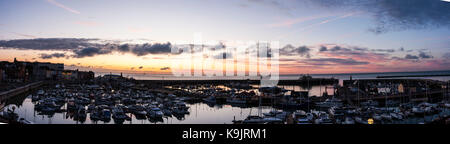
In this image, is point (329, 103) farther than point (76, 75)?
No

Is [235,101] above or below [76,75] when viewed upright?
below

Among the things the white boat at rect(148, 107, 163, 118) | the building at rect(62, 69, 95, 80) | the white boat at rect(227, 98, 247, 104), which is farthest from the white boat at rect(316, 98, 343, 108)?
the building at rect(62, 69, 95, 80)

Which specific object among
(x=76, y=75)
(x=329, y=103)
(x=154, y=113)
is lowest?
(x=329, y=103)

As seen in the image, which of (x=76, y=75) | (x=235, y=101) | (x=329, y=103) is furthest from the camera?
(x=76, y=75)

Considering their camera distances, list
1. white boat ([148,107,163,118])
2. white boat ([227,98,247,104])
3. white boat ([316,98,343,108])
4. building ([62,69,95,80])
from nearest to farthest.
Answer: white boat ([148,107,163,118]) → white boat ([316,98,343,108]) → white boat ([227,98,247,104]) → building ([62,69,95,80])

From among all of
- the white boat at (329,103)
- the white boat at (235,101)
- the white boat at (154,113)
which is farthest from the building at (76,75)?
the white boat at (329,103)

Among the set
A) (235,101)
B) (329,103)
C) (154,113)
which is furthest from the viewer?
(235,101)

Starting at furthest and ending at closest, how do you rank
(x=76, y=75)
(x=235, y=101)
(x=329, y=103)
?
(x=76, y=75) → (x=235, y=101) → (x=329, y=103)

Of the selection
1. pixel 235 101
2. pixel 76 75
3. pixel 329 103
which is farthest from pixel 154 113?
pixel 76 75

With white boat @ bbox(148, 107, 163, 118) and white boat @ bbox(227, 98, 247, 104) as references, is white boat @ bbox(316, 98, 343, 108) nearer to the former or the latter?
white boat @ bbox(227, 98, 247, 104)

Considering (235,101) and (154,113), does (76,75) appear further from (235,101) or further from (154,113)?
(154,113)
